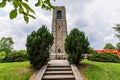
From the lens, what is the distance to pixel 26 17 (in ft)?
5.76

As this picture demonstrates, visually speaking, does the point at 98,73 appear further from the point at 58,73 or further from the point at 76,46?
the point at 76,46

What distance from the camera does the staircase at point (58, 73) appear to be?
10.1 meters

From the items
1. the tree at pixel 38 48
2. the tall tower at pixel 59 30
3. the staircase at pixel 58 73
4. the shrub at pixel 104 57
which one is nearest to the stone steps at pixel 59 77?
the staircase at pixel 58 73

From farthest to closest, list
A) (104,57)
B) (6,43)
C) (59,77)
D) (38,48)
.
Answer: (6,43) → (104,57) → (38,48) → (59,77)

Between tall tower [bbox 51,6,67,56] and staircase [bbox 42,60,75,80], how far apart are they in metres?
18.7

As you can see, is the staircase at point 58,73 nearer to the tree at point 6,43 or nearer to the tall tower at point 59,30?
the tall tower at point 59,30

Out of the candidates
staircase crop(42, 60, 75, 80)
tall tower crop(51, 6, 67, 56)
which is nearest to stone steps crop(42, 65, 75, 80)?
staircase crop(42, 60, 75, 80)

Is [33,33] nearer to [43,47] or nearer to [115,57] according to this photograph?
[43,47]

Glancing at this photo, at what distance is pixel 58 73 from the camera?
11031 mm

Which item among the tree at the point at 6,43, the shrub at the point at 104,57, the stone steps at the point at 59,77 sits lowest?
the stone steps at the point at 59,77

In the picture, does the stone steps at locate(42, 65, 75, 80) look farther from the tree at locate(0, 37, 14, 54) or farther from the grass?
the tree at locate(0, 37, 14, 54)

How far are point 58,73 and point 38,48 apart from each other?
2496 millimetres

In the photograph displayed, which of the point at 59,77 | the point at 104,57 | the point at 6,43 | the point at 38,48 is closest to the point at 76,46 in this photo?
the point at 38,48

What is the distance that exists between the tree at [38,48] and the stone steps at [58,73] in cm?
82
